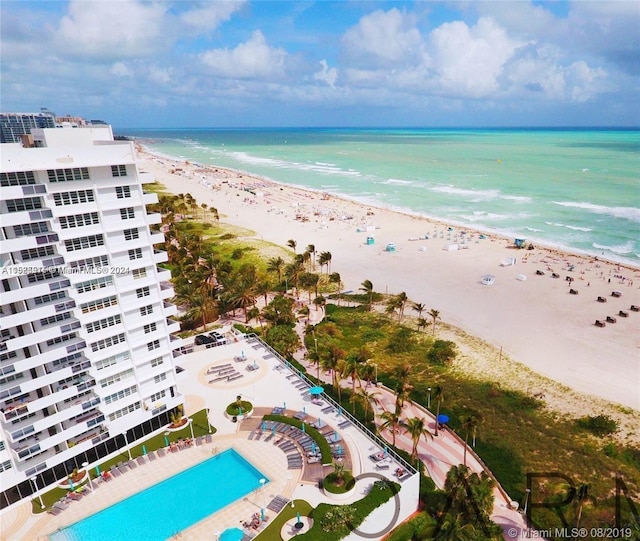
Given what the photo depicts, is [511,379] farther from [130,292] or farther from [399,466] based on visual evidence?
[130,292]

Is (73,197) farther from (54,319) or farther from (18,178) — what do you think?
(54,319)

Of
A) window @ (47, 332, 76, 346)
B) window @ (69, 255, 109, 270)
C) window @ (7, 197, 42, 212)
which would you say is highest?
window @ (7, 197, 42, 212)

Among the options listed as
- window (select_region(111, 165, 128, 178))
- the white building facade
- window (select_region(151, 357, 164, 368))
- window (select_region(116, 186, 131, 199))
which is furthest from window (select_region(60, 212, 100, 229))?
window (select_region(151, 357, 164, 368))

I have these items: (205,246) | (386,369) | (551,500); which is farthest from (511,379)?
(205,246)

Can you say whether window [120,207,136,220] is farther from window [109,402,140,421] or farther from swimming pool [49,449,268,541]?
swimming pool [49,449,268,541]

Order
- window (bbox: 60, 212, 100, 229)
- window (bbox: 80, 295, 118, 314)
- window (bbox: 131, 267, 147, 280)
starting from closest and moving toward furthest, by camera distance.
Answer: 1. window (bbox: 60, 212, 100, 229)
2. window (bbox: 80, 295, 118, 314)
3. window (bbox: 131, 267, 147, 280)

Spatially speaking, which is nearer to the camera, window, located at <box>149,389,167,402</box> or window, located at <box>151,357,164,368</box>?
window, located at <box>151,357,164,368</box>

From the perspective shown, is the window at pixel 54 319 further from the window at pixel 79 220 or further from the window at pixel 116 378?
the window at pixel 79 220
